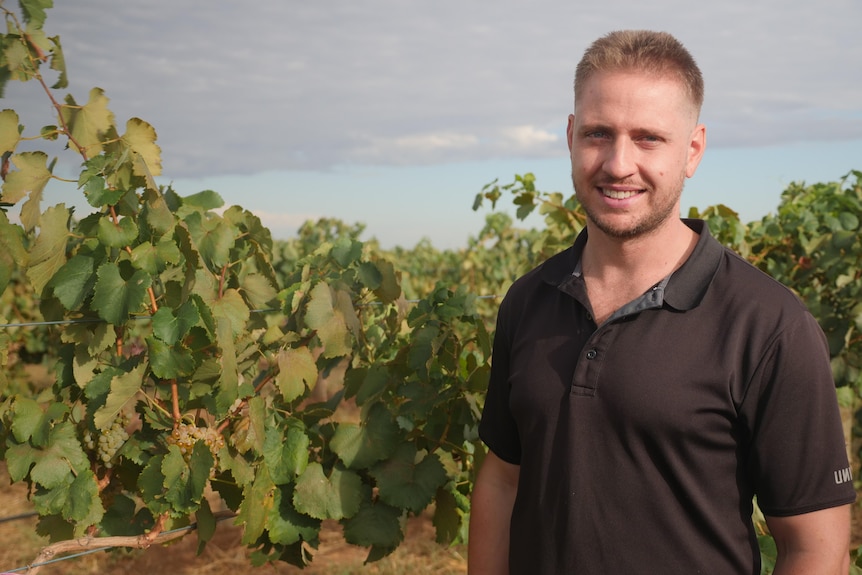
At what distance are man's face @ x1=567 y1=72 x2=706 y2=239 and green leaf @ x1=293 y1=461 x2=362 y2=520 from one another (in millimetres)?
1018

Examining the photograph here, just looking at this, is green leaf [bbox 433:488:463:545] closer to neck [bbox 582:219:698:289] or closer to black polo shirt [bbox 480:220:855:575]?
black polo shirt [bbox 480:220:855:575]

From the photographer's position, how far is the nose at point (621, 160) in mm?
1586

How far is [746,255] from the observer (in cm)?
473

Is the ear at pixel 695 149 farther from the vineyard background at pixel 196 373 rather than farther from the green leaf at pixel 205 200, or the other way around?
the green leaf at pixel 205 200

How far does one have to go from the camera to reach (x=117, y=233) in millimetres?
1935

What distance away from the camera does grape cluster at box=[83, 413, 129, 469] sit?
2.10m

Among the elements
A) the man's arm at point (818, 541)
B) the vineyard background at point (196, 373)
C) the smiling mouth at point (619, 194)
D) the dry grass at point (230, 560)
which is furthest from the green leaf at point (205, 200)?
the dry grass at point (230, 560)

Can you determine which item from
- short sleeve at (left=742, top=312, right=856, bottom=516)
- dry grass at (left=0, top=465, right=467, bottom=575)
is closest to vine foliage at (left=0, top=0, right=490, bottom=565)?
short sleeve at (left=742, top=312, right=856, bottom=516)

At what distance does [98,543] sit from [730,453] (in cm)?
144

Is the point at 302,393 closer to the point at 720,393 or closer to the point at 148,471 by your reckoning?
the point at 148,471

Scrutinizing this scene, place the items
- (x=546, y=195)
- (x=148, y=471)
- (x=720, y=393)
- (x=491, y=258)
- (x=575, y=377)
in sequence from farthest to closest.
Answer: (x=491, y=258), (x=546, y=195), (x=148, y=471), (x=575, y=377), (x=720, y=393)

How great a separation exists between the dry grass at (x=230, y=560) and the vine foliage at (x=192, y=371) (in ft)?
7.13

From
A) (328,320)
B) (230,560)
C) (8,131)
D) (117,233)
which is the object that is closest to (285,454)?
(328,320)

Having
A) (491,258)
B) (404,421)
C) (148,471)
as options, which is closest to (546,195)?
(404,421)
